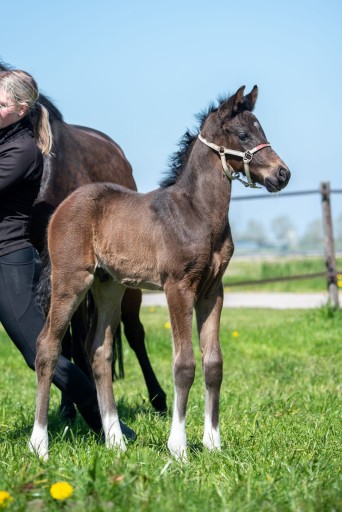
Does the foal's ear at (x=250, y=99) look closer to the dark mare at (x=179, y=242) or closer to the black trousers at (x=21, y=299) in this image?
the dark mare at (x=179, y=242)

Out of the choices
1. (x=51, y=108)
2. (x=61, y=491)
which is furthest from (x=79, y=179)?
(x=61, y=491)

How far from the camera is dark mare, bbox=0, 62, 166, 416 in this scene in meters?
5.42

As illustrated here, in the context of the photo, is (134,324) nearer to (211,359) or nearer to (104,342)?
(104,342)

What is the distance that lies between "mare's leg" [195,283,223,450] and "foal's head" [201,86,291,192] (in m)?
0.62

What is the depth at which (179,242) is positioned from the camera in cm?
409

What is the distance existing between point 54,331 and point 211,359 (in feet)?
2.74

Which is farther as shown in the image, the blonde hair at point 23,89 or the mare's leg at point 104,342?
the mare's leg at point 104,342

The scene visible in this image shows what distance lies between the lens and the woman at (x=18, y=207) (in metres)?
4.46

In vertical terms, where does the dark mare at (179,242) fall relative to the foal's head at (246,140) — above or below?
below

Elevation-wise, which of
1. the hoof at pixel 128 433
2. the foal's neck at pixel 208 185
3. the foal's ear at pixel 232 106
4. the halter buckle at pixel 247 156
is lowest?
the hoof at pixel 128 433

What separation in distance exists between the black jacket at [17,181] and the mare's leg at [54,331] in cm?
38

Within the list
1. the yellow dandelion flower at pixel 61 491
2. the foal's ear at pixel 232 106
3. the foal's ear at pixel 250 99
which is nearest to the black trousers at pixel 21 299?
the foal's ear at pixel 232 106

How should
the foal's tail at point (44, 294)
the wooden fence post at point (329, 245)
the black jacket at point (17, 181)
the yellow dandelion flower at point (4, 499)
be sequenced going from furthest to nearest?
the wooden fence post at point (329, 245)
the foal's tail at point (44, 294)
the black jacket at point (17, 181)
the yellow dandelion flower at point (4, 499)

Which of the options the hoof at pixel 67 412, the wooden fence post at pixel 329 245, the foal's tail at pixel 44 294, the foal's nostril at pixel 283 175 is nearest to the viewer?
the foal's nostril at pixel 283 175
